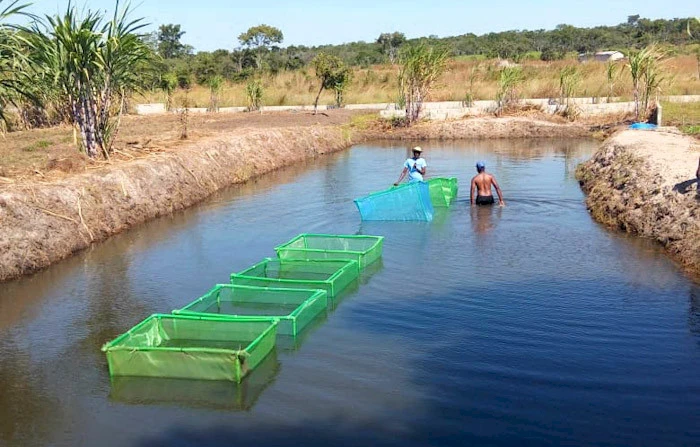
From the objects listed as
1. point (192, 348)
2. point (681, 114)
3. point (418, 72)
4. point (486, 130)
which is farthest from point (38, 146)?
point (681, 114)

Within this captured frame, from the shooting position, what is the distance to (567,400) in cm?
670

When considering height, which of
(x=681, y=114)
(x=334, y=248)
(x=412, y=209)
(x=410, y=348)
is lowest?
(x=410, y=348)

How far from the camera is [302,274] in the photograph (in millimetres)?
11133

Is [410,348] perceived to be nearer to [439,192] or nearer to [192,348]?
[192,348]

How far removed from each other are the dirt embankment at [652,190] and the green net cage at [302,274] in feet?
17.6

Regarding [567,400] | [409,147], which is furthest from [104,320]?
[409,147]

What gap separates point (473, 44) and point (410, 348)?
82.9 m

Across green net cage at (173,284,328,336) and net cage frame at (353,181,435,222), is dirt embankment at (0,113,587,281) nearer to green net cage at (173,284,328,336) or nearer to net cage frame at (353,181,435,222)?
green net cage at (173,284,328,336)

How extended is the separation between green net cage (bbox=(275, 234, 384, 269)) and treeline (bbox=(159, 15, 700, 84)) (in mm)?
44860

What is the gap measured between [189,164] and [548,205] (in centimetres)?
959

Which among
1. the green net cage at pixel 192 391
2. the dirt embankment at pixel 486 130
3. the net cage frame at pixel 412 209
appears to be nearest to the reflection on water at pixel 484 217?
the net cage frame at pixel 412 209

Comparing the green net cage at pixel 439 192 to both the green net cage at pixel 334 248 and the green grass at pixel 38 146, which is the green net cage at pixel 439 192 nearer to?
the green net cage at pixel 334 248

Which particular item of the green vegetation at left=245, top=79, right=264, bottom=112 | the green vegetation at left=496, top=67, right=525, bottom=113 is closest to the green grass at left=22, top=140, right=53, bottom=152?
the green vegetation at left=245, top=79, right=264, bottom=112

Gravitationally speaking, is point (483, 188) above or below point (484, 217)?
above
